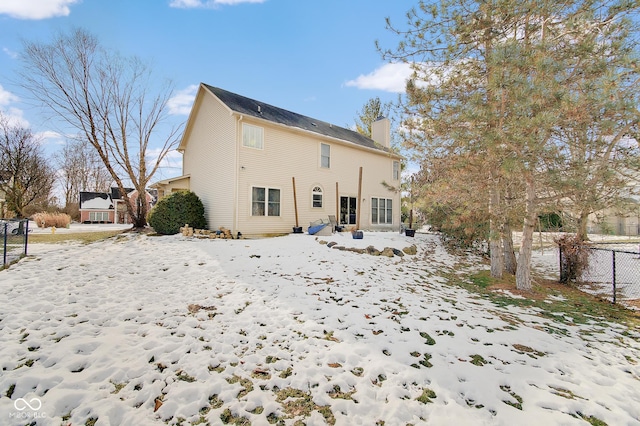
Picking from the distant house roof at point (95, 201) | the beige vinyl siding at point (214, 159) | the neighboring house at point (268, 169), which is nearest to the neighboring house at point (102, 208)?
the distant house roof at point (95, 201)

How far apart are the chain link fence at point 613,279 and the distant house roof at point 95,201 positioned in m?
40.0

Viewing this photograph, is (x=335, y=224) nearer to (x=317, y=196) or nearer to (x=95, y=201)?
(x=317, y=196)

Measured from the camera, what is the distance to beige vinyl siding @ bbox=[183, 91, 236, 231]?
1167 cm

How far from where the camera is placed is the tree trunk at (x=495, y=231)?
20.3 feet

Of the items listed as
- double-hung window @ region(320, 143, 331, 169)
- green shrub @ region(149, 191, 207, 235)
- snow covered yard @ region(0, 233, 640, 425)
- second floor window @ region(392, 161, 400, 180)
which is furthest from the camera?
second floor window @ region(392, 161, 400, 180)

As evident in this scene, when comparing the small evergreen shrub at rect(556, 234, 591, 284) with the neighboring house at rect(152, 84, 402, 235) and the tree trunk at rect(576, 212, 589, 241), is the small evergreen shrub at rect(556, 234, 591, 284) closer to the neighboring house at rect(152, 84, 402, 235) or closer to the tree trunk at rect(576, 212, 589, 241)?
the tree trunk at rect(576, 212, 589, 241)

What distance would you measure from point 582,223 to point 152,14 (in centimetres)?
1367

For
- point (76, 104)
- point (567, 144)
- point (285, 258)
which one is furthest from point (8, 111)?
point (567, 144)

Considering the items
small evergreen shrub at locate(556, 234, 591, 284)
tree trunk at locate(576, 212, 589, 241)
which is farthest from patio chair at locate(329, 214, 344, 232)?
tree trunk at locate(576, 212, 589, 241)

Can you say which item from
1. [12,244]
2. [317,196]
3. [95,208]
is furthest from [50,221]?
[317,196]

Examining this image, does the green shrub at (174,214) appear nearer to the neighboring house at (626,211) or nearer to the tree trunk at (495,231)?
the tree trunk at (495,231)

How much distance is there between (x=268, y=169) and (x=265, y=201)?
4.74 feet

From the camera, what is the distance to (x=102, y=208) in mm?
31531

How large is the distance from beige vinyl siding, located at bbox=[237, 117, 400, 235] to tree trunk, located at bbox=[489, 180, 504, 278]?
814 cm
